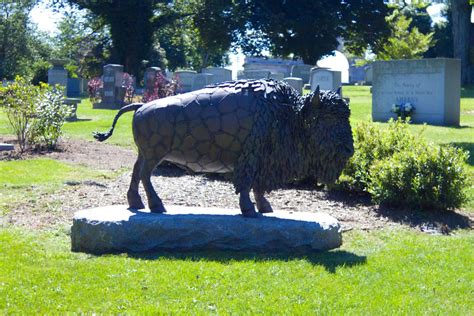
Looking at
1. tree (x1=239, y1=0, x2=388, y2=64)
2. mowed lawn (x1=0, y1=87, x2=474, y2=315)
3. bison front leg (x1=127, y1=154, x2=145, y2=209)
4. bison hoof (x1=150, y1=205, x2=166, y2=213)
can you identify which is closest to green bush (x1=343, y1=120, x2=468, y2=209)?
mowed lawn (x1=0, y1=87, x2=474, y2=315)

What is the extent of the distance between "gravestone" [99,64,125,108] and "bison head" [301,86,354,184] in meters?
24.7

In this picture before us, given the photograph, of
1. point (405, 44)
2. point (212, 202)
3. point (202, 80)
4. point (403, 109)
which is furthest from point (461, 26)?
point (212, 202)

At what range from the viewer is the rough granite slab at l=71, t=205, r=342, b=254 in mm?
6641

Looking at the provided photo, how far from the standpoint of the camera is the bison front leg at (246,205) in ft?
22.3

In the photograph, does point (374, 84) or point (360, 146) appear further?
point (374, 84)

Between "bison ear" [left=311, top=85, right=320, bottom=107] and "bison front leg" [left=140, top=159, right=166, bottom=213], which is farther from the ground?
"bison ear" [left=311, top=85, right=320, bottom=107]

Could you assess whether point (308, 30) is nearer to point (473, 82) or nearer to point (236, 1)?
point (236, 1)

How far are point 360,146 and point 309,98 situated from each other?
3492 millimetres

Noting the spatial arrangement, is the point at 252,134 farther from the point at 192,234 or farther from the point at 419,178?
the point at 419,178

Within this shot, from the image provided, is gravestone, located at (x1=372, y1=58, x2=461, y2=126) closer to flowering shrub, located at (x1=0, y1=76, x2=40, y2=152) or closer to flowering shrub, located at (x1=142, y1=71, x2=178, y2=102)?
flowering shrub, located at (x1=142, y1=71, x2=178, y2=102)

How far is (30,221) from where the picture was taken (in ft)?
27.2

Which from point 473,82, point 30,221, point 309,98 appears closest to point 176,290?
point 309,98

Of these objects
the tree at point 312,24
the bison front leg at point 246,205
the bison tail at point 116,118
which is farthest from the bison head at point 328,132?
the tree at point 312,24

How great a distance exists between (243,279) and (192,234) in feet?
3.60
